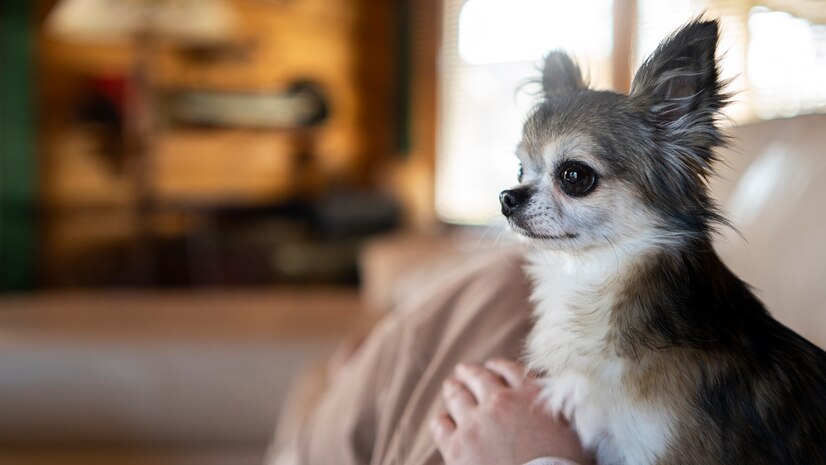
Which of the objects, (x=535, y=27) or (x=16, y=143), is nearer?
(x=535, y=27)

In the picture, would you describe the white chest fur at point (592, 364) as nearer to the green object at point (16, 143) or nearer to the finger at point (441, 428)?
the finger at point (441, 428)

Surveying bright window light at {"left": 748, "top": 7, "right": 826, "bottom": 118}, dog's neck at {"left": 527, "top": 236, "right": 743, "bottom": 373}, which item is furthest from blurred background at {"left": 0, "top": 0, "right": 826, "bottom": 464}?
dog's neck at {"left": 527, "top": 236, "right": 743, "bottom": 373}

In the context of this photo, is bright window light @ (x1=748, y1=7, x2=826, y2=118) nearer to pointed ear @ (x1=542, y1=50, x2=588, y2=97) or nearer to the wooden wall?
pointed ear @ (x1=542, y1=50, x2=588, y2=97)

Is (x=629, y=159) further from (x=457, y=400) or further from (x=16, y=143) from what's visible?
(x=16, y=143)

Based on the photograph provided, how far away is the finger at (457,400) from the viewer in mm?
717

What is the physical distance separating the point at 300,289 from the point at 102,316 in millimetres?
1958

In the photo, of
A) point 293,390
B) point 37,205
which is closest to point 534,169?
point 293,390

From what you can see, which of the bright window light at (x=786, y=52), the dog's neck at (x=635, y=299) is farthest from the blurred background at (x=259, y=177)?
the dog's neck at (x=635, y=299)

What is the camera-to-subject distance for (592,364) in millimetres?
576

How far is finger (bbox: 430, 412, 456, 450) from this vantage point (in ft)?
2.34

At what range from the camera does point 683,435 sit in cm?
52

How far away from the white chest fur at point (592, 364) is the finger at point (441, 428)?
0.37ft

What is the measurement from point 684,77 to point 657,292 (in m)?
0.15

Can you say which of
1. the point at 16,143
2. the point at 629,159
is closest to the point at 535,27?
the point at 629,159
